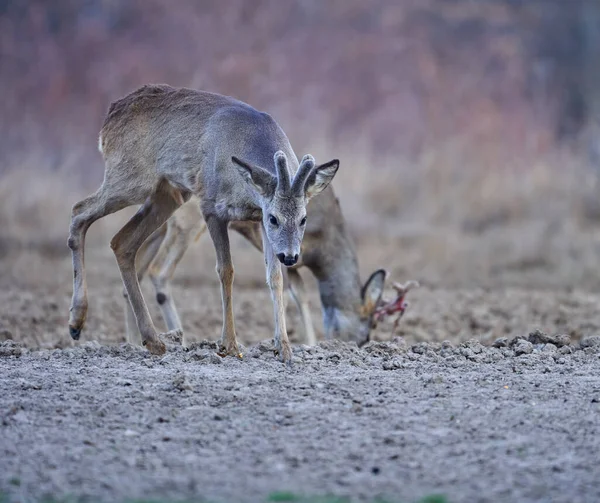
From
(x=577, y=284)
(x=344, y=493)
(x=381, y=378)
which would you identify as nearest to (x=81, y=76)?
(x=577, y=284)

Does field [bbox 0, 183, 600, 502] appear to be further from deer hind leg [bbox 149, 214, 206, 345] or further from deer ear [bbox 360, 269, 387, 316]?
deer ear [bbox 360, 269, 387, 316]

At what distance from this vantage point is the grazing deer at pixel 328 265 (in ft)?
40.3

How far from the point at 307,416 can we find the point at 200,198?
9.37 feet

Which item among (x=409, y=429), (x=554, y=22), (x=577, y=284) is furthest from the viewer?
(x=554, y=22)

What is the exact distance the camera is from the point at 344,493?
227 inches

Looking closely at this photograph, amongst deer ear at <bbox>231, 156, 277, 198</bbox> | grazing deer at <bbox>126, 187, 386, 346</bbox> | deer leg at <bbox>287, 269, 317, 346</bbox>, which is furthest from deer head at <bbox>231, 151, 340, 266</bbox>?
deer leg at <bbox>287, 269, 317, 346</bbox>

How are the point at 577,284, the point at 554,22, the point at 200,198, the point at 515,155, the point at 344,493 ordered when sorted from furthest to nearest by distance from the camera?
the point at 554,22, the point at 515,155, the point at 577,284, the point at 200,198, the point at 344,493

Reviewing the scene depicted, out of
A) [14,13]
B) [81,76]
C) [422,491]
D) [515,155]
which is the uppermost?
[14,13]

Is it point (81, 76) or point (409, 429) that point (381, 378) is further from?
point (81, 76)

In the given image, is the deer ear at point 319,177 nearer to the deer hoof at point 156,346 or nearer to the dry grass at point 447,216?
the deer hoof at point 156,346

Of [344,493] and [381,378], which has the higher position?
[381,378]

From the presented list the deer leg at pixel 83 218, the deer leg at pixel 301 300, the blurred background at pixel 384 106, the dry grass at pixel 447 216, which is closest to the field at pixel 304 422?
the deer leg at pixel 83 218

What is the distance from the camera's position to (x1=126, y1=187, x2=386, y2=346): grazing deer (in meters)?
12.3

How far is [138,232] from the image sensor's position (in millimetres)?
10016
